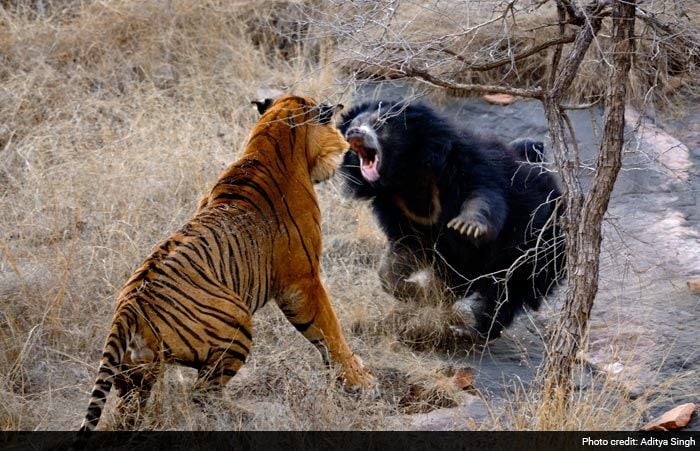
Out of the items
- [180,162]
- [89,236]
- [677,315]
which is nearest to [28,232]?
[89,236]

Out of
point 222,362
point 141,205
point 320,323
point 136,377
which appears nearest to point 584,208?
point 320,323

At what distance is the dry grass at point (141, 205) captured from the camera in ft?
15.3

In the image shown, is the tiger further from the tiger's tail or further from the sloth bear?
the sloth bear

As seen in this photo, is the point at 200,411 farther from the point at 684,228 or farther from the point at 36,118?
the point at 36,118

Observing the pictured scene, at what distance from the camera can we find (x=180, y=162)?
7496 millimetres

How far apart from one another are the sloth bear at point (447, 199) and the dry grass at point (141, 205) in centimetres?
33

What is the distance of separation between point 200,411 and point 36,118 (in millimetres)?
4984

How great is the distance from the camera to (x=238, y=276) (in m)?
4.57

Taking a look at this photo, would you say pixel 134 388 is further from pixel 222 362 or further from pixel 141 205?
pixel 141 205

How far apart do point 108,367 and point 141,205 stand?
2995 mm

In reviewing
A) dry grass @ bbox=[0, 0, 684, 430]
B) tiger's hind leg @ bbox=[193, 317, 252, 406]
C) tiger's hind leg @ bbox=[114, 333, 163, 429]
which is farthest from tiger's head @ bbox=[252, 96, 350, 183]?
tiger's hind leg @ bbox=[114, 333, 163, 429]

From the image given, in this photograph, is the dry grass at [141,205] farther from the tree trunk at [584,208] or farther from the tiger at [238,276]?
the tree trunk at [584,208]

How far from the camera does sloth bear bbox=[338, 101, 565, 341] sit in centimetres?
602

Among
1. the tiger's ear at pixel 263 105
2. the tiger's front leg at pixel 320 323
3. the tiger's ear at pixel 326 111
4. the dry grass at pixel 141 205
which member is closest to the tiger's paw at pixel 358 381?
the tiger's front leg at pixel 320 323
